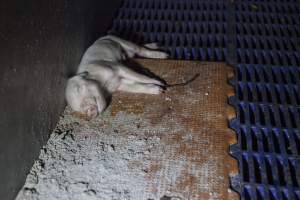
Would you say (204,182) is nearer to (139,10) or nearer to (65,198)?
(65,198)

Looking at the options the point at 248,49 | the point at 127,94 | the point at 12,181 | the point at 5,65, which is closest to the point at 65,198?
the point at 12,181

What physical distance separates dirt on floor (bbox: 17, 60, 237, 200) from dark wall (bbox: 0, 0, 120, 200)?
5.6 inches

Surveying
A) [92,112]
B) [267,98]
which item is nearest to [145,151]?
[92,112]

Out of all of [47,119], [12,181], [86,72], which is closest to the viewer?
[12,181]

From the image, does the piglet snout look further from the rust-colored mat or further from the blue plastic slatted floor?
the blue plastic slatted floor

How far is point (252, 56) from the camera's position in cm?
313

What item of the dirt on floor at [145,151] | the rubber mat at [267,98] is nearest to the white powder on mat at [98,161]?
the dirt on floor at [145,151]

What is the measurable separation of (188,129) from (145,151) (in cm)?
36

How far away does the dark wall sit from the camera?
189cm

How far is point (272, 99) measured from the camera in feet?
8.86

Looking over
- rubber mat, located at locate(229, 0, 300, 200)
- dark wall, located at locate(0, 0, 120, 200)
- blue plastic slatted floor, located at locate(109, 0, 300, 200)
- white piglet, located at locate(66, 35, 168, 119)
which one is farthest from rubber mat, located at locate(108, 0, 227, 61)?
dark wall, located at locate(0, 0, 120, 200)

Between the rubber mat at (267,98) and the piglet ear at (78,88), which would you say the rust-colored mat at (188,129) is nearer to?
the rubber mat at (267,98)

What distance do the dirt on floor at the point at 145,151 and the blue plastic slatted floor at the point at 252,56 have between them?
0.15 metres

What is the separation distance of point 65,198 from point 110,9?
2197mm
